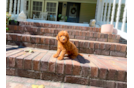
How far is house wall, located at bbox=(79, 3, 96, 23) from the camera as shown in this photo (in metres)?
8.87

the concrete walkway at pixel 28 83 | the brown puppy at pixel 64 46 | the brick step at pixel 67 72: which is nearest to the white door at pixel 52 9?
the brown puppy at pixel 64 46

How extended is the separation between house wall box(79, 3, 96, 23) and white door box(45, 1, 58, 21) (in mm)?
2428

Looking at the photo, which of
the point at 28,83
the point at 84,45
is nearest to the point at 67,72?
the point at 28,83

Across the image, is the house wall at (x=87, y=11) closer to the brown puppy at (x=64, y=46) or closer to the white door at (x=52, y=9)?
the white door at (x=52, y=9)

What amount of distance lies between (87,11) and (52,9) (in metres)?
3.25

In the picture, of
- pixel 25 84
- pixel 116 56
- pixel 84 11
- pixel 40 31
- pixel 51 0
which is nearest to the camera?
pixel 25 84

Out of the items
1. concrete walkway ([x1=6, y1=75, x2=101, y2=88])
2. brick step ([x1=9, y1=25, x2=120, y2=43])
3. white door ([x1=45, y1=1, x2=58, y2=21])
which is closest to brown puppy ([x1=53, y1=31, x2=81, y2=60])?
concrete walkway ([x1=6, y1=75, x2=101, y2=88])

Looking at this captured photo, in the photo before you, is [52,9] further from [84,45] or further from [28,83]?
[28,83]

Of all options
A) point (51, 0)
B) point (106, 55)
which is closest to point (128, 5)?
point (106, 55)

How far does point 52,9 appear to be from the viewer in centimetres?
862

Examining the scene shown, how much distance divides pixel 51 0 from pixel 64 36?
7730 mm
